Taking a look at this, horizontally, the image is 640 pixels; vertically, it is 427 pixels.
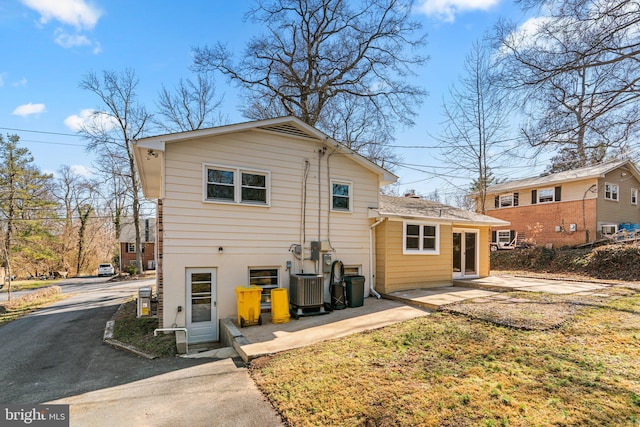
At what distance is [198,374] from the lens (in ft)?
16.8

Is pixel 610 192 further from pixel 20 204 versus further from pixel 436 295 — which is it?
pixel 20 204

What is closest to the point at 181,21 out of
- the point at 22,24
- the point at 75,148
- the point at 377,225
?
the point at 22,24

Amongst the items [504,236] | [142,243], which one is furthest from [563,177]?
[142,243]

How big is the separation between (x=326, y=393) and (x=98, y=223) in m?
42.4

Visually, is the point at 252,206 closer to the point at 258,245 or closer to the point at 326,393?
the point at 258,245

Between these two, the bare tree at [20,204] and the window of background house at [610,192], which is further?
the bare tree at [20,204]

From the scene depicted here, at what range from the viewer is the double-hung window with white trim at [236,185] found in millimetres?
8023

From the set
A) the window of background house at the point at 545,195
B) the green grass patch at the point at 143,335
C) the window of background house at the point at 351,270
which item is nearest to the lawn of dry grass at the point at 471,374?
the green grass patch at the point at 143,335

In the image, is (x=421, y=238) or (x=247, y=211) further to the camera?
(x=421, y=238)

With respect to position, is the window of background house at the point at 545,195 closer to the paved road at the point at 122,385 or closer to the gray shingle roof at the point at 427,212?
the gray shingle roof at the point at 427,212

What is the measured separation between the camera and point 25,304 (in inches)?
555

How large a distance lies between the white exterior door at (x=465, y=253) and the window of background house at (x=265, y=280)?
7.66 m

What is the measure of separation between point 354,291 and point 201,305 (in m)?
4.27

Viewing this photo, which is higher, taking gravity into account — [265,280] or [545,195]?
[545,195]
